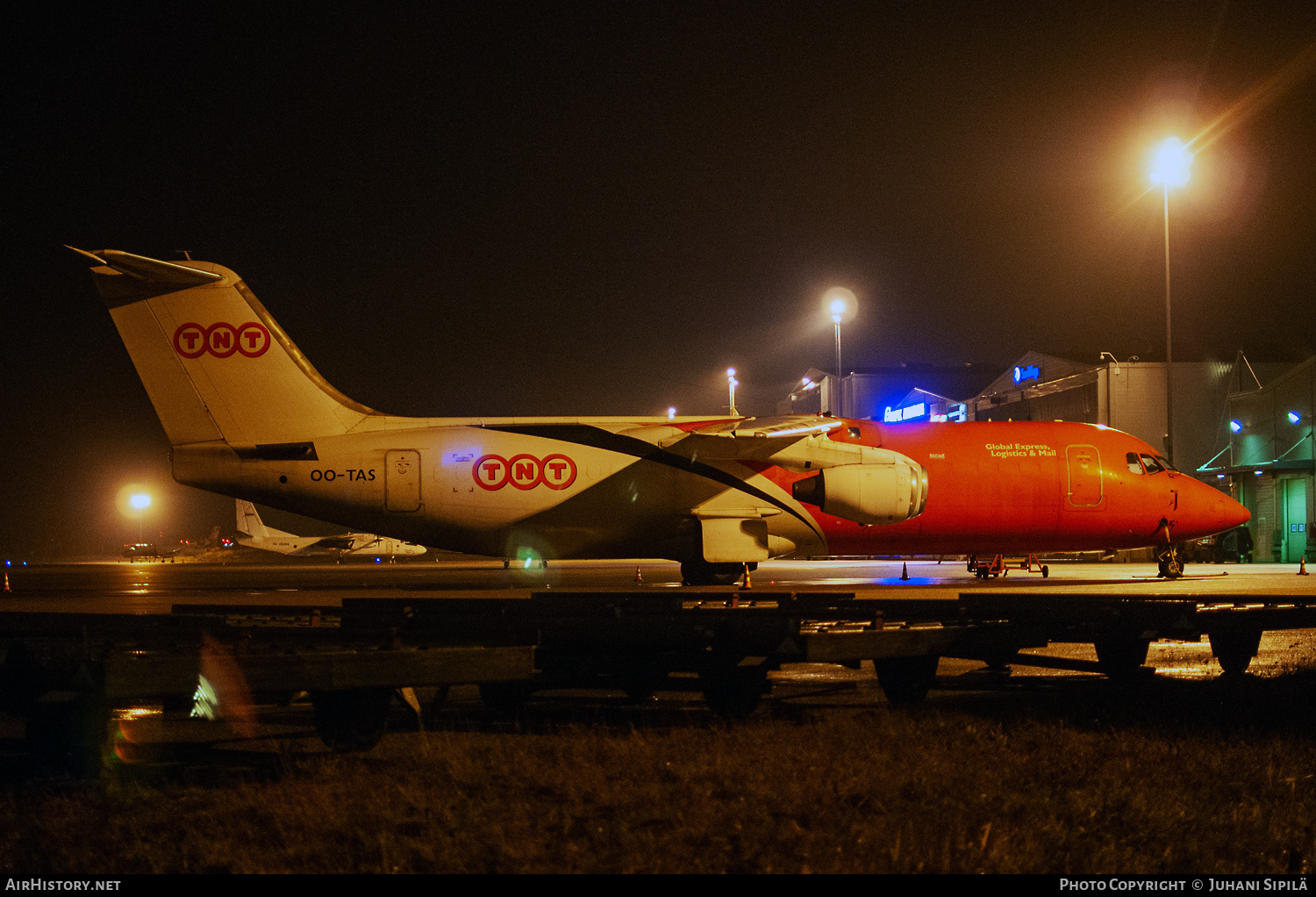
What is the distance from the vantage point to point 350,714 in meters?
6.12

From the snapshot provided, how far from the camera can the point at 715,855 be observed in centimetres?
422

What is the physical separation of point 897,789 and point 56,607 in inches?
632

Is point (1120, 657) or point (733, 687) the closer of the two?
point (733, 687)

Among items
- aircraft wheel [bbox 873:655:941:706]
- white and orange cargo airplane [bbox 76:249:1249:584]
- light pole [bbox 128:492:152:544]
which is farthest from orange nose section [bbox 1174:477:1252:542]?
light pole [bbox 128:492:152:544]

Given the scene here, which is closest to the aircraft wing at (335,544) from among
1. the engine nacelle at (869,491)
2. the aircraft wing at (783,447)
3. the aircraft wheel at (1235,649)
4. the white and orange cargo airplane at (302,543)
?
the white and orange cargo airplane at (302,543)

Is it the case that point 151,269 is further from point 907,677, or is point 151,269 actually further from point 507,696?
point 907,677

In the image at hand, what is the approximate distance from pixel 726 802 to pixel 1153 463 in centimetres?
1959

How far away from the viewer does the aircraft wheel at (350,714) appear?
6.11 metres

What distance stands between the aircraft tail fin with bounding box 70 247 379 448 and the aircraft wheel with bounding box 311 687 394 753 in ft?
39.8

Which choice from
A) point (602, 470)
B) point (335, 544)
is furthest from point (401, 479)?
point (335, 544)

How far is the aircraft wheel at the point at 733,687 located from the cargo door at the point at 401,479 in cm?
1183

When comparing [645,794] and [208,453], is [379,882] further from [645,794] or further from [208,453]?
[208,453]

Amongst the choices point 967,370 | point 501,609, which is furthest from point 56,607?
point 967,370

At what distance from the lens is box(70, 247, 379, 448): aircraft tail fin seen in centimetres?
1677
